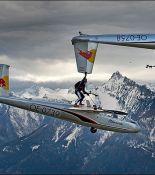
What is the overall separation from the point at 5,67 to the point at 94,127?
80.8ft

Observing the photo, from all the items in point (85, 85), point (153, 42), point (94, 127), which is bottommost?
point (94, 127)

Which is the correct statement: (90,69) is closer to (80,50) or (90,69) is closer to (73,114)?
(80,50)

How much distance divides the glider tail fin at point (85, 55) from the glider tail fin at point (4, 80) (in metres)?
29.1

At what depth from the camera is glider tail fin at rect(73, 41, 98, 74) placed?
103 m

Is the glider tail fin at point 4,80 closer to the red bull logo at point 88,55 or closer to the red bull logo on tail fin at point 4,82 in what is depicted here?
the red bull logo on tail fin at point 4,82

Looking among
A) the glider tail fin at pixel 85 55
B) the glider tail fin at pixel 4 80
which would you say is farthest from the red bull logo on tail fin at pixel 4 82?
the glider tail fin at pixel 85 55

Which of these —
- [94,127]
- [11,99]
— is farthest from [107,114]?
[11,99]

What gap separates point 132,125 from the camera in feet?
442

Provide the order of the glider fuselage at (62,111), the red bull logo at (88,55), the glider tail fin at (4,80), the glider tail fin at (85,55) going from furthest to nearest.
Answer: the glider tail fin at (4,80) → the glider fuselage at (62,111) → the red bull logo at (88,55) → the glider tail fin at (85,55)

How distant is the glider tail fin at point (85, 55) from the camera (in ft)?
338

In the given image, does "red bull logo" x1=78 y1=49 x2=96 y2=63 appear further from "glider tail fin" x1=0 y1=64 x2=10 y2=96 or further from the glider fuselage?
"glider tail fin" x1=0 y1=64 x2=10 y2=96

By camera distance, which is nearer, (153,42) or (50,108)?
(153,42)

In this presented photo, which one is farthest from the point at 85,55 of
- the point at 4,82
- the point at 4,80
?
the point at 4,82

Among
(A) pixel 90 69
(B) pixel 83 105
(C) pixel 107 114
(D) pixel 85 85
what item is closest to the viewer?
(A) pixel 90 69
